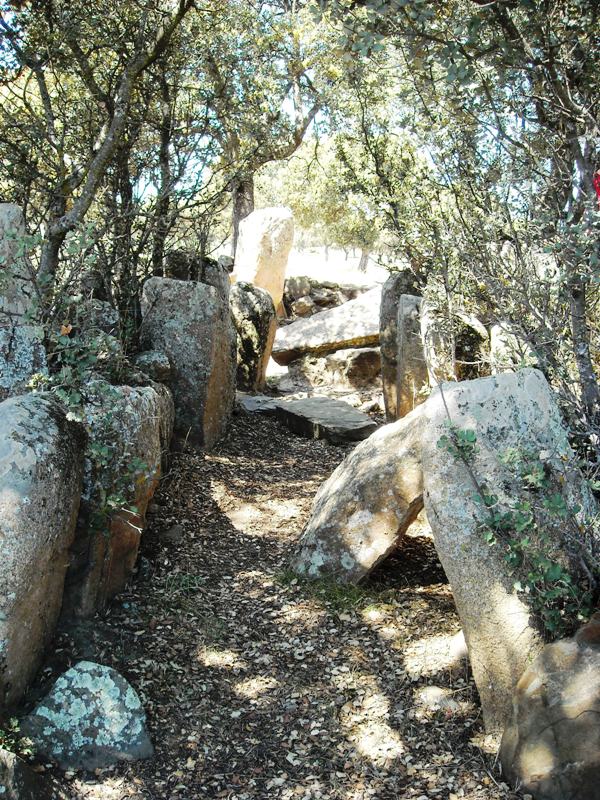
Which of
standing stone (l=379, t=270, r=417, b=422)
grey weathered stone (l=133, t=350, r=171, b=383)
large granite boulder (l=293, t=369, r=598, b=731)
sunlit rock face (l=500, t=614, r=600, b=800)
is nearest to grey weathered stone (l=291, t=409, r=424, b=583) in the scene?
large granite boulder (l=293, t=369, r=598, b=731)

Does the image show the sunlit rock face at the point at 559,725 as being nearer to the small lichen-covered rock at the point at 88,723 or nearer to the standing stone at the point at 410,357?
the small lichen-covered rock at the point at 88,723

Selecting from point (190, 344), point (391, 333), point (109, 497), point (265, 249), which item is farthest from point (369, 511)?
point (265, 249)

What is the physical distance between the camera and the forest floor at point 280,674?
302cm

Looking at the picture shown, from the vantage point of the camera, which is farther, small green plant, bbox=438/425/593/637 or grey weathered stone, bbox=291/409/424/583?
grey weathered stone, bbox=291/409/424/583

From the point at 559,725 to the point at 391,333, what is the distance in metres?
5.61

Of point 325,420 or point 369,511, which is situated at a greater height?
point 325,420

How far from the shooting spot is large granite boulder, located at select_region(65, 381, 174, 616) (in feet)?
12.3

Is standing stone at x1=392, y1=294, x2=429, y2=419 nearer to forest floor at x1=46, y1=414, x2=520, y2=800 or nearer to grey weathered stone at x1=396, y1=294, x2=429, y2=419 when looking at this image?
grey weathered stone at x1=396, y1=294, x2=429, y2=419

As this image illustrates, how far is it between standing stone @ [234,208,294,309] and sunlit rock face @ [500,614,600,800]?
11281 mm

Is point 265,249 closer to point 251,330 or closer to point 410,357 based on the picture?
point 251,330

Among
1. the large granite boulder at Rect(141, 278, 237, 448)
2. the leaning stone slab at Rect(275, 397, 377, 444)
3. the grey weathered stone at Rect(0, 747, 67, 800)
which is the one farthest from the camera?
the leaning stone slab at Rect(275, 397, 377, 444)

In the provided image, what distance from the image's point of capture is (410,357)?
707 cm

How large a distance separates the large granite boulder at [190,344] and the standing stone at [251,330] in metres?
1.99

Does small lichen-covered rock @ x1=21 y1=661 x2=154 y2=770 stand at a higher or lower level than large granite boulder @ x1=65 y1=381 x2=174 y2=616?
lower
